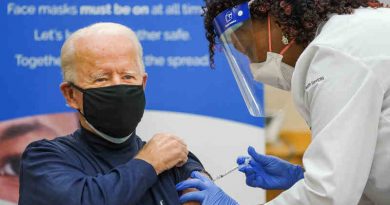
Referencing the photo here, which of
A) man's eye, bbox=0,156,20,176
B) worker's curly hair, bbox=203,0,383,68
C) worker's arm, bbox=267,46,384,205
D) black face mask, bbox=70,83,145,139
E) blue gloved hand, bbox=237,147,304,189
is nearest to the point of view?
worker's arm, bbox=267,46,384,205

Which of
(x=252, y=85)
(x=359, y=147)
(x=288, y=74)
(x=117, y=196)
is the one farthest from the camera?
(x=252, y=85)

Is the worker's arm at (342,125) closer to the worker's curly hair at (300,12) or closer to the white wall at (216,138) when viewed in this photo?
the worker's curly hair at (300,12)

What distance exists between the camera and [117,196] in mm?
1664

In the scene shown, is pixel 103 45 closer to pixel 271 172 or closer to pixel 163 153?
pixel 163 153

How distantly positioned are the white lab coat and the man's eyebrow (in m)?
1.49

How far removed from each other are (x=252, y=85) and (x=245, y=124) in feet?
2.70

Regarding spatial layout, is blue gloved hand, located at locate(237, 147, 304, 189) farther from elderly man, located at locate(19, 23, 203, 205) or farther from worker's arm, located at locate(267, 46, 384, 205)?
worker's arm, located at locate(267, 46, 384, 205)

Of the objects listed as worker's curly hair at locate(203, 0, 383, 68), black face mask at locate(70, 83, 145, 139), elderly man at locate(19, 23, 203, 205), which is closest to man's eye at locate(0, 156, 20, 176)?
elderly man at locate(19, 23, 203, 205)

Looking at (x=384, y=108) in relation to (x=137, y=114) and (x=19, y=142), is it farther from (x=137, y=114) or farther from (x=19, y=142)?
(x=19, y=142)

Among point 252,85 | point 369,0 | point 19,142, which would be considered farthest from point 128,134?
point 19,142

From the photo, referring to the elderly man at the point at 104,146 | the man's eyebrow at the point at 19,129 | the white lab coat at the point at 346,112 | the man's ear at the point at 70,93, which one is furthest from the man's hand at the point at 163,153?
the man's eyebrow at the point at 19,129

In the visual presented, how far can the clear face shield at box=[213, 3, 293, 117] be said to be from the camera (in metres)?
1.77

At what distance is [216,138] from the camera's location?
2775 mm

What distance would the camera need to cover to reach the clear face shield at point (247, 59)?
1.77 meters
